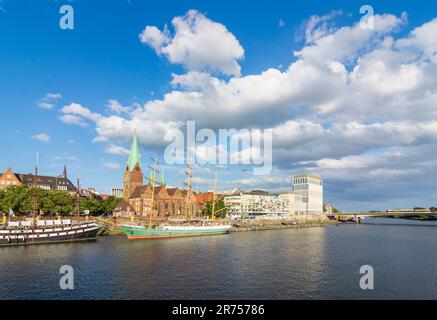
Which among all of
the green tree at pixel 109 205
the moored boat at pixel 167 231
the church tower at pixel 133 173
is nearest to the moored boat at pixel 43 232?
the moored boat at pixel 167 231

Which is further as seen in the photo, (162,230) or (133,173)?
(133,173)

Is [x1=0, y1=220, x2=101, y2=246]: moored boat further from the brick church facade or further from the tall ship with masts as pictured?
the brick church facade

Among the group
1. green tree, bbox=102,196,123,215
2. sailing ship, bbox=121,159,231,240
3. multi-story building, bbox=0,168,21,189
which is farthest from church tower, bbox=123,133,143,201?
sailing ship, bbox=121,159,231,240

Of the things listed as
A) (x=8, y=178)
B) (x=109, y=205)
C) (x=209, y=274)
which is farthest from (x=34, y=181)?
(x=209, y=274)

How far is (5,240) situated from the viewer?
6706 centimetres

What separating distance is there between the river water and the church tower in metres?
114

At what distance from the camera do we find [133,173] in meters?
177

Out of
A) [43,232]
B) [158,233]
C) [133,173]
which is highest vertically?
[133,173]

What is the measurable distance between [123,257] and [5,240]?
32.5 m

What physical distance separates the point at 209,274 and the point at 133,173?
14365cm

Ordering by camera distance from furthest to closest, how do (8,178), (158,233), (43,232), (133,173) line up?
(133,173) → (8,178) → (158,233) → (43,232)

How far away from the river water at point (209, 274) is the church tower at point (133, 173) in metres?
114

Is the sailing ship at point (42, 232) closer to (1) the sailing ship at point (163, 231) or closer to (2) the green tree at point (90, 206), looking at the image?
(1) the sailing ship at point (163, 231)

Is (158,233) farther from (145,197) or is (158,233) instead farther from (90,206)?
(145,197)
